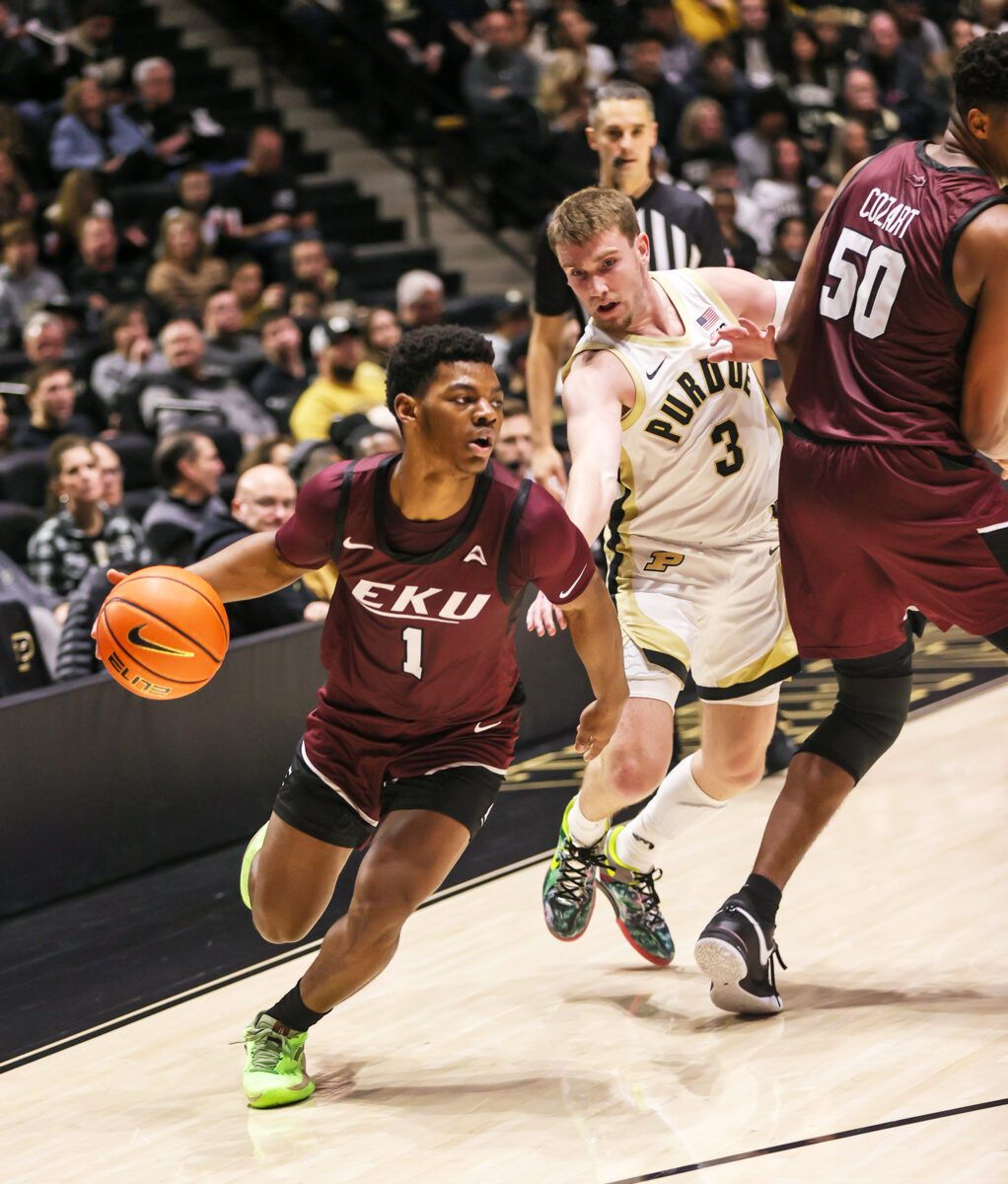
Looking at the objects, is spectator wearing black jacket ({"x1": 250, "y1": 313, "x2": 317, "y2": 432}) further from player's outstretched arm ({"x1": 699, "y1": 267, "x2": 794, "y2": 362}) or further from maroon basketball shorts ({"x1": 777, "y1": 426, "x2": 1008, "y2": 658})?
maroon basketball shorts ({"x1": 777, "y1": 426, "x2": 1008, "y2": 658})

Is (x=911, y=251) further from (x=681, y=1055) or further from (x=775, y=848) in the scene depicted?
(x=681, y=1055)

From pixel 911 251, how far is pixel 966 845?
2.15 meters

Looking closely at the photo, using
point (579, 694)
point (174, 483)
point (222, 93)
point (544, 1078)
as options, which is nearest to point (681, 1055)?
point (544, 1078)

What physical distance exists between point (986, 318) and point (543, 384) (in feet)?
7.22

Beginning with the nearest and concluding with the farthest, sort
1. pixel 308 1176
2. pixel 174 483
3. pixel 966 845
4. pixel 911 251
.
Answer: pixel 308 1176, pixel 911 251, pixel 966 845, pixel 174 483

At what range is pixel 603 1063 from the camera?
3965 mm

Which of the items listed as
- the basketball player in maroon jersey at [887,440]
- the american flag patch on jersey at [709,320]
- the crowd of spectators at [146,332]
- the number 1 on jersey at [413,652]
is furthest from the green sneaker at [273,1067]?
the crowd of spectators at [146,332]

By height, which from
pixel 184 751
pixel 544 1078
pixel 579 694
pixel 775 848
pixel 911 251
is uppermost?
pixel 911 251

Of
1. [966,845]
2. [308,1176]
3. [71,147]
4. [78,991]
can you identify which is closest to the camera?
[308,1176]

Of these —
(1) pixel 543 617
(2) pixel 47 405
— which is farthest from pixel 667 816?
(2) pixel 47 405

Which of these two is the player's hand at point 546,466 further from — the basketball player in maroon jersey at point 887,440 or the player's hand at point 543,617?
the player's hand at point 543,617

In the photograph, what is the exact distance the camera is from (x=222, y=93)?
1259 cm

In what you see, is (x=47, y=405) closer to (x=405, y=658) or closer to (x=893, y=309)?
(x=405, y=658)

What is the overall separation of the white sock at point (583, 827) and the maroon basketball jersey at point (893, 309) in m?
1.20
